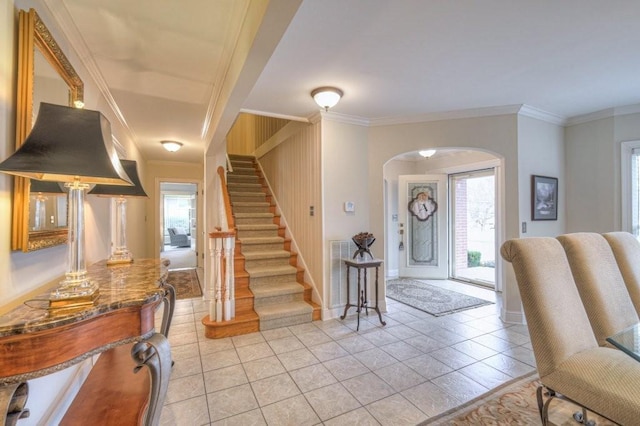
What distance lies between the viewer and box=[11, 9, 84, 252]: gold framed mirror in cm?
123

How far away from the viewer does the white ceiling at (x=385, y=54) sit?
1751 mm

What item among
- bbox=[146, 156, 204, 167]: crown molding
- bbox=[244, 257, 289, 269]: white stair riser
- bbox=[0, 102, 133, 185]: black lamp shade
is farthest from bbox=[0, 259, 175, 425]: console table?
bbox=[146, 156, 204, 167]: crown molding

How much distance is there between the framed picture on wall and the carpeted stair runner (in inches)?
121

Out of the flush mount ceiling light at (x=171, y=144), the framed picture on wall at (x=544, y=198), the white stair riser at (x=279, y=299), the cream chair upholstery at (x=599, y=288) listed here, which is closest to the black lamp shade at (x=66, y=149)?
the cream chair upholstery at (x=599, y=288)

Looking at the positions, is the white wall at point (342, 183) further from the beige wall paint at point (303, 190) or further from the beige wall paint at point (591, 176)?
the beige wall paint at point (591, 176)

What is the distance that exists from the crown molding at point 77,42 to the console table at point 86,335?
1603mm

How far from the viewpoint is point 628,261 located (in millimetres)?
1874

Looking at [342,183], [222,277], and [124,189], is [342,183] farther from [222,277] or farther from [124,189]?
[124,189]

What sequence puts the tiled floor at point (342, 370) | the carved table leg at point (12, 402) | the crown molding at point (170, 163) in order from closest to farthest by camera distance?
the carved table leg at point (12, 402) < the tiled floor at point (342, 370) < the crown molding at point (170, 163)

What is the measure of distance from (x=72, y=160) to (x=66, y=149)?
0.05m

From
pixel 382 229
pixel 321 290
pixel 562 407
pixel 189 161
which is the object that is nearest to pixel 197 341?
pixel 321 290

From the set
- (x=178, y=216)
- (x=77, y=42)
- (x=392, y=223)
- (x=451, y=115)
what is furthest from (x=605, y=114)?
(x=178, y=216)

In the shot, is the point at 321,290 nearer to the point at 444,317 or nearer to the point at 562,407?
the point at 444,317

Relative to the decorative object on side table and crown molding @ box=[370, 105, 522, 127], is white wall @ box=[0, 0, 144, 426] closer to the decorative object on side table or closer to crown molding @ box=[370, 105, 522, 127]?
the decorative object on side table
